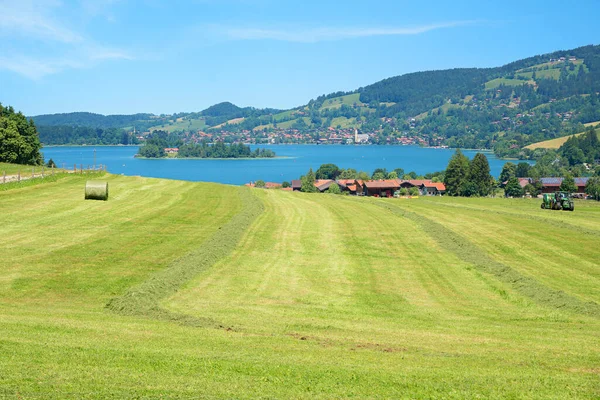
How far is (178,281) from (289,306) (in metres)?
5.42

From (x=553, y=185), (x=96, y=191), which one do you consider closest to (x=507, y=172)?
(x=553, y=185)

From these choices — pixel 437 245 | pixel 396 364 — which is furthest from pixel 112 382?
pixel 437 245

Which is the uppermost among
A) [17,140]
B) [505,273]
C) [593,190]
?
[17,140]

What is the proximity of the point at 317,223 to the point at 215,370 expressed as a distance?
3104cm

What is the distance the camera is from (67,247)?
31344 millimetres

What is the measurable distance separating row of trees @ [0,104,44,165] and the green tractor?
246 feet

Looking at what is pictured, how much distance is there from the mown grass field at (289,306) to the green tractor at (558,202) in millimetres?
17555

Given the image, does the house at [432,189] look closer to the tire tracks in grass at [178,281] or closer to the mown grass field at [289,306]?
the mown grass field at [289,306]

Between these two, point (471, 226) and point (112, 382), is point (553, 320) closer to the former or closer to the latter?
point (112, 382)

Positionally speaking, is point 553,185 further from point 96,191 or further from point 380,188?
point 96,191

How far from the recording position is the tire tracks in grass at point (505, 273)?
23.9 meters

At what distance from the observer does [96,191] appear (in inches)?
1983

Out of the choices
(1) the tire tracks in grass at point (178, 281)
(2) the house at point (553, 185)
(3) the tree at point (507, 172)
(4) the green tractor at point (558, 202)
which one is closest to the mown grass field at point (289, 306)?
(1) the tire tracks in grass at point (178, 281)

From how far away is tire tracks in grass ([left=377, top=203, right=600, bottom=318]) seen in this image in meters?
23.9
